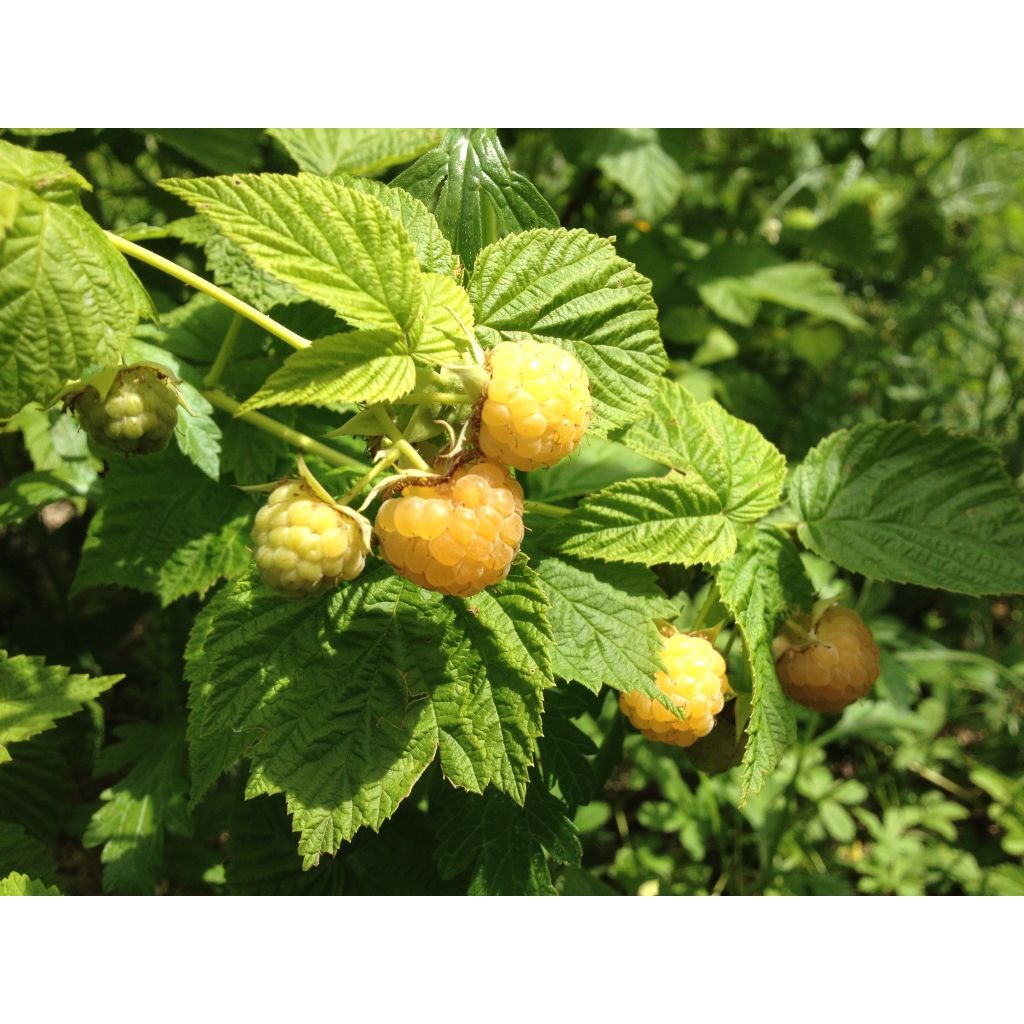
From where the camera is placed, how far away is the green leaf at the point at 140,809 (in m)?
1.62

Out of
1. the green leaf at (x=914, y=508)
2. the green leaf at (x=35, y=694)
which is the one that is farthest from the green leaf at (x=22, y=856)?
the green leaf at (x=914, y=508)

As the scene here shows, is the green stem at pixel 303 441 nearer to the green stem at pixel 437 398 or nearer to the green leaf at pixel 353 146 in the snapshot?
the green stem at pixel 437 398

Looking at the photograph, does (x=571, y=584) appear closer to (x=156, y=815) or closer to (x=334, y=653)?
(x=334, y=653)

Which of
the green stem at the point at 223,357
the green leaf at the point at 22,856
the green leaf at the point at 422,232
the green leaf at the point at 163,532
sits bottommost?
the green leaf at the point at 22,856

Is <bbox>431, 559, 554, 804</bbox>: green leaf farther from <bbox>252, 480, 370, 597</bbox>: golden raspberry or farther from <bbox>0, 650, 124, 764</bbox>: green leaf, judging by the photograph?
<bbox>0, 650, 124, 764</bbox>: green leaf

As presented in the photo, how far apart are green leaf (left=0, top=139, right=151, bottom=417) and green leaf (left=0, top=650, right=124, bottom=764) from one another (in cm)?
52

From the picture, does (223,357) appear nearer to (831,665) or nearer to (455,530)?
(455,530)

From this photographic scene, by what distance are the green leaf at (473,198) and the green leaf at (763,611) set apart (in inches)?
22.8

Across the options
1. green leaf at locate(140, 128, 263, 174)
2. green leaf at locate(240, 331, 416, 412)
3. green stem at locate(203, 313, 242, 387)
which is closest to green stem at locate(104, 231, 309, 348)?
green leaf at locate(240, 331, 416, 412)

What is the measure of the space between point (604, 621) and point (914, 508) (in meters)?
0.55

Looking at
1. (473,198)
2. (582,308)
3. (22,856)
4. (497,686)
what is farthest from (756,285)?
(22,856)

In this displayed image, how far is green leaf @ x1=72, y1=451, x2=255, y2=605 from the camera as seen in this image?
1501 mm

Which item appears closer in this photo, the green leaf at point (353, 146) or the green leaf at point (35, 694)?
the green leaf at point (35, 694)

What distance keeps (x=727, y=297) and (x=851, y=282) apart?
975 mm
